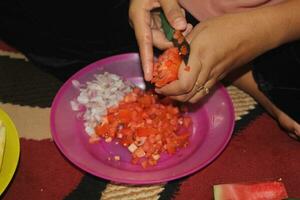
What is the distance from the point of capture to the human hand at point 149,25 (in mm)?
993

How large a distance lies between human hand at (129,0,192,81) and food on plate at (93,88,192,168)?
7.9 inches

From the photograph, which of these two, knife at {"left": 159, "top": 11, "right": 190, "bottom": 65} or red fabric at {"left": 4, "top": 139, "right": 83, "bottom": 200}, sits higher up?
knife at {"left": 159, "top": 11, "right": 190, "bottom": 65}

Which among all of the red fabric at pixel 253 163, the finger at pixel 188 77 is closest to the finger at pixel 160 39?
the finger at pixel 188 77

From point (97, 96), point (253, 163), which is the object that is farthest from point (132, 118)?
point (253, 163)

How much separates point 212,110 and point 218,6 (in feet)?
0.95

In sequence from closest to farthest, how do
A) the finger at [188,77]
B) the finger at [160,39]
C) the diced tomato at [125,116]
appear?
the finger at [188,77] < the finger at [160,39] < the diced tomato at [125,116]

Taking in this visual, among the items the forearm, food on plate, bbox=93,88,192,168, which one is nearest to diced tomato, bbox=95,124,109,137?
food on plate, bbox=93,88,192,168

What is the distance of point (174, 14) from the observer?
0.99 metres

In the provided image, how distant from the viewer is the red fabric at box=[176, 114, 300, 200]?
3.76 ft

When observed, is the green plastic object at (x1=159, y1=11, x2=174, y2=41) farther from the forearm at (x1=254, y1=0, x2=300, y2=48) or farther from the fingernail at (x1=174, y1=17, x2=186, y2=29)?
the forearm at (x1=254, y1=0, x2=300, y2=48)

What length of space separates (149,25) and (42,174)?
491 mm

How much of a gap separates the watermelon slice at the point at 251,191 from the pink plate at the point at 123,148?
8 cm

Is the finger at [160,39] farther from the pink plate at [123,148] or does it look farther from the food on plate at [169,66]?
the pink plate at [123,148]

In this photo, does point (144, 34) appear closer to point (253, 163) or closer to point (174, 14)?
point (174, 14)
